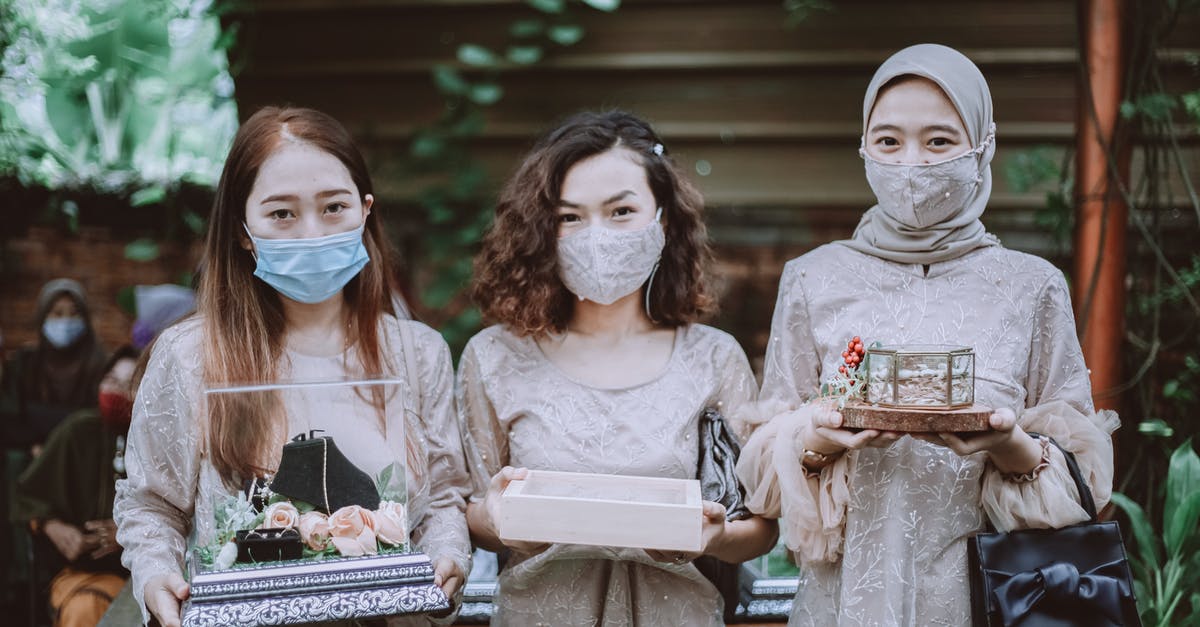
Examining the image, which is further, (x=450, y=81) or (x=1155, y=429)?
(x=450, y=81)

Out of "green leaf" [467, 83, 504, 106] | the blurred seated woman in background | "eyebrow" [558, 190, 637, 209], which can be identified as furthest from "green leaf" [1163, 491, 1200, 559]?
the blurred seated woman in background

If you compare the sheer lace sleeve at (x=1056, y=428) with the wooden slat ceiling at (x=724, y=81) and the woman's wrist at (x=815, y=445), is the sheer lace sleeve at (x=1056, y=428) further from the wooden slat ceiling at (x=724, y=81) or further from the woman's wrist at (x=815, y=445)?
the wooden slat ceiling at (x=724, y=81)

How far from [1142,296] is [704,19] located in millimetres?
2735

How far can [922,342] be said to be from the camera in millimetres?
2625

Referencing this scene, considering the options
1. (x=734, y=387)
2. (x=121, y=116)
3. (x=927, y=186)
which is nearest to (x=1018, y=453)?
(x=927, y=186)

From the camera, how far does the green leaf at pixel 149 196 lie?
5.97 m

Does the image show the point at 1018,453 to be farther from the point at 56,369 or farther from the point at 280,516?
the point at 56,369

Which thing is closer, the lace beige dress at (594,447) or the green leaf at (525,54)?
the lace beige dress at (594,447)

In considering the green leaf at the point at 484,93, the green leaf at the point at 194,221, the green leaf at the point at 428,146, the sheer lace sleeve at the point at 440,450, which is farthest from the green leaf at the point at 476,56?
the sheer lace sleeve at the point at 440,450

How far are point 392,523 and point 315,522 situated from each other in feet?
0.59

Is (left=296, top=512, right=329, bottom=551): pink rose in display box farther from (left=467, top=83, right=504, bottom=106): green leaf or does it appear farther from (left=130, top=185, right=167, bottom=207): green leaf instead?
(left=130, top=185, right=167, bottom=207): green leaf

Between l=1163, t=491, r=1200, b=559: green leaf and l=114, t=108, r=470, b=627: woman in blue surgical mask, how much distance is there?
235 centimetres

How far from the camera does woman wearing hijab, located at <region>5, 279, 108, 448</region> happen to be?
580 centimetres

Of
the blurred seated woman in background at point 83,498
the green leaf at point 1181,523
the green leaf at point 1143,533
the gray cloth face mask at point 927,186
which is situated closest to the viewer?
the gray cloth face mask at point 927,186
